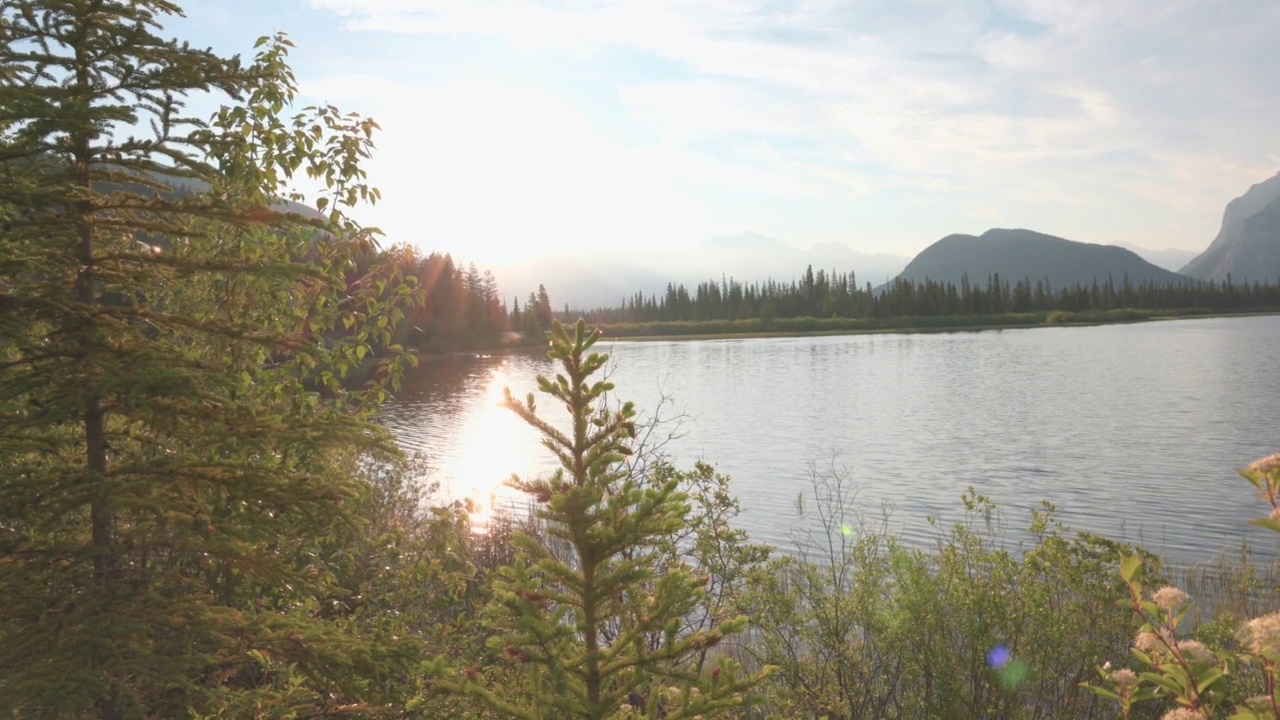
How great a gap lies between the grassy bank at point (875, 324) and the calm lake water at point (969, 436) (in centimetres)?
7355

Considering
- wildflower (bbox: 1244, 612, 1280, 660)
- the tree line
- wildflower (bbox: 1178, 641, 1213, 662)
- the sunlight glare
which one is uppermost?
the tree line

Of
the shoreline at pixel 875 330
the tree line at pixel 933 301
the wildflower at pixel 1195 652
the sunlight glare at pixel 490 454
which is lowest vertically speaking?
the sunlight glare at pixel 490 454

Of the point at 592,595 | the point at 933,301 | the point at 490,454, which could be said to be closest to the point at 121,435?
the point at 592,595

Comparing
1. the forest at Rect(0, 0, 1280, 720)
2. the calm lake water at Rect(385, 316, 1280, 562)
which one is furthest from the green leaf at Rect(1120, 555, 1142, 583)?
the calm lake water at Rect(385, 316, 1280, 562)

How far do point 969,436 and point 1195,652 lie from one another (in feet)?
93.4

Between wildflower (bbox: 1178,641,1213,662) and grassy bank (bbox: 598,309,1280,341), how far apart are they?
128m

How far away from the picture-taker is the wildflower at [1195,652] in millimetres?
2688

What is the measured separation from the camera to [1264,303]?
557ft

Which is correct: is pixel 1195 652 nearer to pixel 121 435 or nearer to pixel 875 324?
pixel 121 435

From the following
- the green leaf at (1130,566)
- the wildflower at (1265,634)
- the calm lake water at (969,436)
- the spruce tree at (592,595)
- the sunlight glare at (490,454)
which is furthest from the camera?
the sunlight glare at (490,454)

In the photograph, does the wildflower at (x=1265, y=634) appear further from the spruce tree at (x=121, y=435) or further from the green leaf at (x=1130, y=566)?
the spruce tree at (x=121, y=435)

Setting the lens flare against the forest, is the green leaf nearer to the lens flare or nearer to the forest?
the forest

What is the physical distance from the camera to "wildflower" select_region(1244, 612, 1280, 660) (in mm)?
2143

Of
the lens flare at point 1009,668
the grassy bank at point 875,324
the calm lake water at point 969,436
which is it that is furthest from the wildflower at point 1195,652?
the grassy bank at point 875,324
